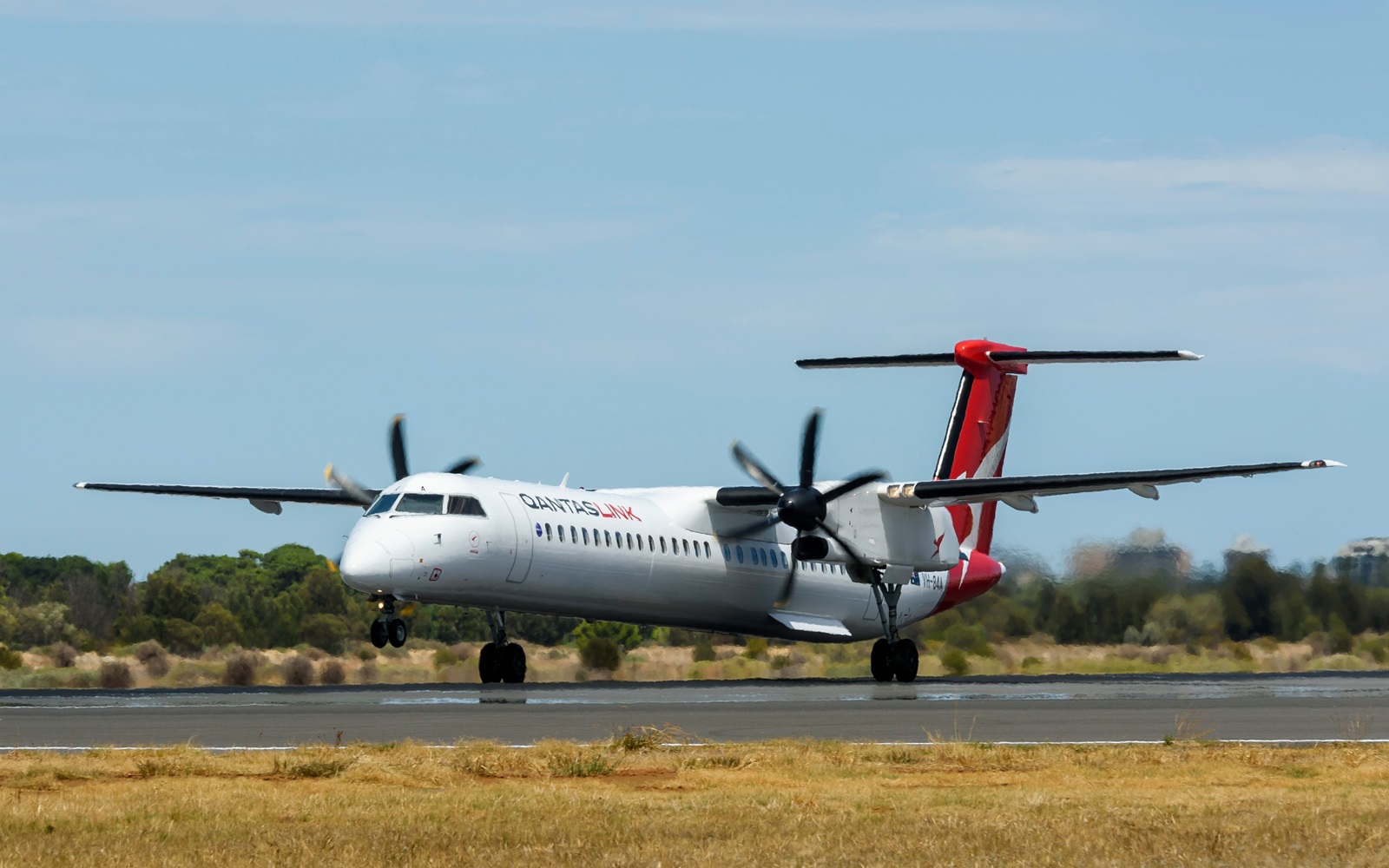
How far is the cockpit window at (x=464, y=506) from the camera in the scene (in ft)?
95.4

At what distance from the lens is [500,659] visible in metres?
31.9

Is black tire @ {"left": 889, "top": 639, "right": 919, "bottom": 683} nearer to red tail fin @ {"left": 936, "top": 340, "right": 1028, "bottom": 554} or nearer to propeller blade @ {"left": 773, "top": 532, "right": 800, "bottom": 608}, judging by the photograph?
propeller blade @ {"left": 773, "top": 532, "right": 800, "bottom": 608}

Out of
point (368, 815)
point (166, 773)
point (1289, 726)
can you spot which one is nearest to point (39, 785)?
point (166, 773)

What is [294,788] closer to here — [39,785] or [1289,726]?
[39,785]

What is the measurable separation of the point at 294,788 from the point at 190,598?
184ft

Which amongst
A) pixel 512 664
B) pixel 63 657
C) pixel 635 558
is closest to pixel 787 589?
pixel 635 558

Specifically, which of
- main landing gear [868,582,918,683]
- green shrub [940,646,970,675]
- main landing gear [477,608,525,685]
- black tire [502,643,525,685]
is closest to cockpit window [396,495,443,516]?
main landing gear [477,608,525,685]

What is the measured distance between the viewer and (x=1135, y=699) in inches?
958

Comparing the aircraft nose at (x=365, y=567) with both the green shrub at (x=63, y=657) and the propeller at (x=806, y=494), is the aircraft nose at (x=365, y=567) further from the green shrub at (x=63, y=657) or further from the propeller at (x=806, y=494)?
the green shrub at (x=63, y=657)

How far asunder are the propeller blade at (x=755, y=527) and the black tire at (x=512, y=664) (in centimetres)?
527

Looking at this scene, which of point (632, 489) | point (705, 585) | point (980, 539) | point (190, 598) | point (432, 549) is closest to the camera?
point (432, 549)

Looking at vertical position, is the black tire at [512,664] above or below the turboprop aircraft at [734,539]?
below

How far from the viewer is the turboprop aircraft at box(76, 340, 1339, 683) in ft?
94.7

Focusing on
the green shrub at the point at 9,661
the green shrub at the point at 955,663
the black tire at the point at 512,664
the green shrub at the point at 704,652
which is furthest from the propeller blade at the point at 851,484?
the green shrub at the point at 9,661
